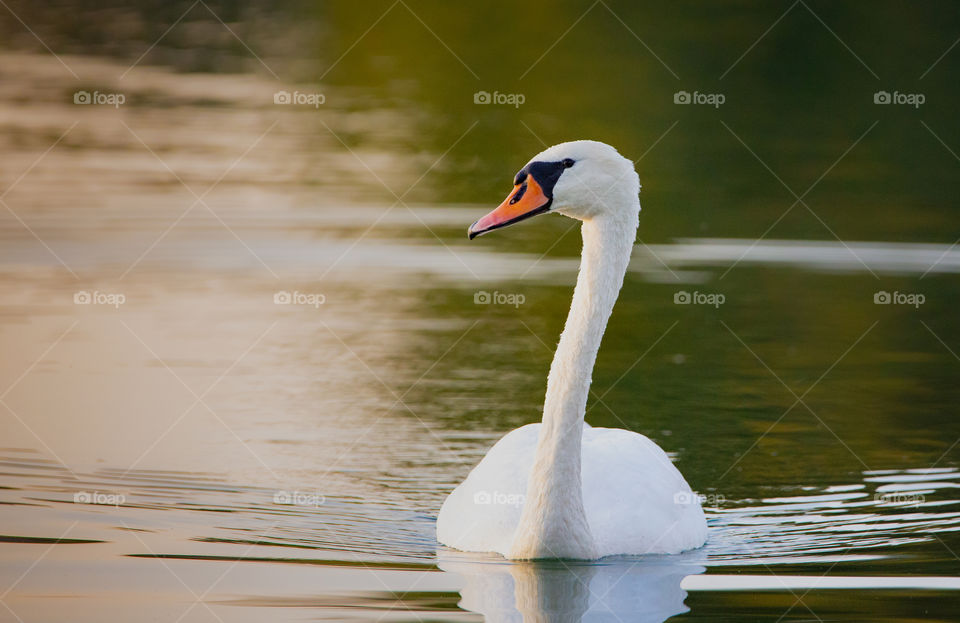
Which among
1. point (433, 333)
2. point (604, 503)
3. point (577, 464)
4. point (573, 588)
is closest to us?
point (573, 588)

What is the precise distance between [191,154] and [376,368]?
28.4 ft

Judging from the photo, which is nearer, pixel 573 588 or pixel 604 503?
pixel 573 588

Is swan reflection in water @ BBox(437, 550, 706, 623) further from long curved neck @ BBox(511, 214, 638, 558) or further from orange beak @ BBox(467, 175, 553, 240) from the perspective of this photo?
orange beak @ BBox(467, 175, 553, 240)

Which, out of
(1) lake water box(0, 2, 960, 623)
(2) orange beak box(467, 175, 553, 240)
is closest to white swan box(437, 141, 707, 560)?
(2) orange beak box(467, 175, 553, 240)

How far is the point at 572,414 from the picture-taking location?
7.82 meters

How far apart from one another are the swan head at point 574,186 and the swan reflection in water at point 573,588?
1683 millimetres

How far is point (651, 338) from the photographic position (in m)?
13.3

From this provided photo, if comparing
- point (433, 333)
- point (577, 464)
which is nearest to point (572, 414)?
point (577, 464)

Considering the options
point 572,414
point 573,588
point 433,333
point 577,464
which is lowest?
point 573,588

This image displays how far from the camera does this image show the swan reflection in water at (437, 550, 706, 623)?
290 inches

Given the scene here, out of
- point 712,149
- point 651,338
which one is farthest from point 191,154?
point 651,338

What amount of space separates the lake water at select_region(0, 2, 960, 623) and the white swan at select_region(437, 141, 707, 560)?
6.9 inches

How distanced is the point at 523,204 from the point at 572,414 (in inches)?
40.8

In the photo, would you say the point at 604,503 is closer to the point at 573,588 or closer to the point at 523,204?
the point at 573,588
